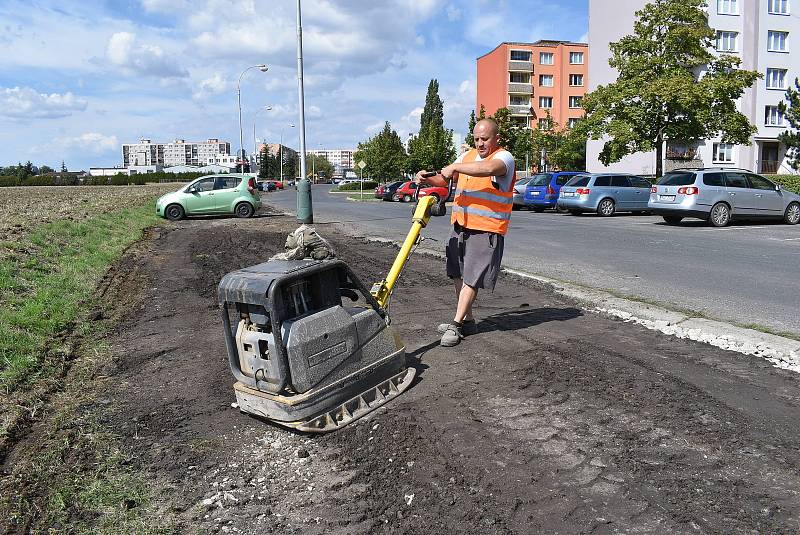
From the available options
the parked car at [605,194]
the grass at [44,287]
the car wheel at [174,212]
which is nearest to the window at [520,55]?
the parked car at [605,194]

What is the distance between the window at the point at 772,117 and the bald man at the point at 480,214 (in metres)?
53.0

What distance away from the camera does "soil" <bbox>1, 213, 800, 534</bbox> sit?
273cm

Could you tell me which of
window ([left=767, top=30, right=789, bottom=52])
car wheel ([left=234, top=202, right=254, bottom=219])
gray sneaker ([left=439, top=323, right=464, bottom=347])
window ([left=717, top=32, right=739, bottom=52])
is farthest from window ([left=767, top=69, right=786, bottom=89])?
gray sneaker ([left=439, top=323, right=464, bottom=347])

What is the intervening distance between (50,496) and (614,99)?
114ft

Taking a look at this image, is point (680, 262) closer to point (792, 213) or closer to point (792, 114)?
point (792, 213)

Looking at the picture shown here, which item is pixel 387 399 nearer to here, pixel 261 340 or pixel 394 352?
pixel 394 352

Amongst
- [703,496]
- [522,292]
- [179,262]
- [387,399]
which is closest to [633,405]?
[703,496]

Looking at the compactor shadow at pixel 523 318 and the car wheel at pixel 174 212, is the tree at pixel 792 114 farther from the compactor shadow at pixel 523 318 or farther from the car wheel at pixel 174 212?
the compactor shadow at pixel 523 318

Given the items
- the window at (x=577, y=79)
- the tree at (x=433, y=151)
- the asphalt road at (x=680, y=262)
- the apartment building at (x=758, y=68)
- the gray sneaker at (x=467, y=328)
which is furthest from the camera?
the window at (x=577, y=79)

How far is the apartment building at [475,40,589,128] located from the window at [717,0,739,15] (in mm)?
31913

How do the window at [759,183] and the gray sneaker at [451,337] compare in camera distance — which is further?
the window at [759,183]

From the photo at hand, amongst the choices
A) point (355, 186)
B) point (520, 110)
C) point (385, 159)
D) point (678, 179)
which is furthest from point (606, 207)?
point (520, 110)

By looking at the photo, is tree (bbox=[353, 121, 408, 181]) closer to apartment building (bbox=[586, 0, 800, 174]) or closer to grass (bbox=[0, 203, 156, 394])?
apartment building (bbox=[586, 0, 800, 174])

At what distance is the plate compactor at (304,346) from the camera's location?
3.43m
